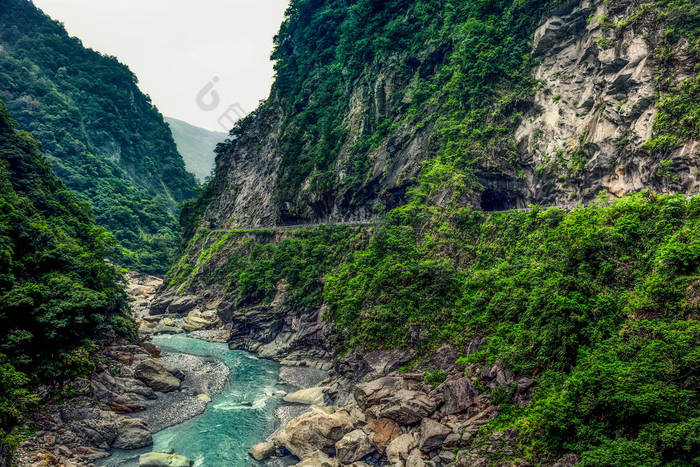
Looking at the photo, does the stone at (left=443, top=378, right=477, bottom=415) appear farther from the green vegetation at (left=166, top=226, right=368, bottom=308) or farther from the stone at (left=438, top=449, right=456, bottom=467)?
the green vegetation at (left=166, top=226, right=368, bottom=308)

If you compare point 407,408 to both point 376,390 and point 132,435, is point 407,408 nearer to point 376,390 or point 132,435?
point 376,390

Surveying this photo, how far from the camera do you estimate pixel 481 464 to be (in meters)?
16.7

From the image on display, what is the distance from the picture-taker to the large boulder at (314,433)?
21.5 meters

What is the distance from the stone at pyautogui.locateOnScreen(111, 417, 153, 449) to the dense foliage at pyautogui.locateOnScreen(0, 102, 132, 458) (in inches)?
180

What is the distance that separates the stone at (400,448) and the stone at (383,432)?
20.8 inches

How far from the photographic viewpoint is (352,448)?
20750 mm

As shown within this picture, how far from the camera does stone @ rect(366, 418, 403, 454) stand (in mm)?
20844

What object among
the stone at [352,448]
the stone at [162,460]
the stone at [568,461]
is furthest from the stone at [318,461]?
the stone at [568,461]

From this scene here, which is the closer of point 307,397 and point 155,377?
point 307,397

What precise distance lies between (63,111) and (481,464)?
418ft

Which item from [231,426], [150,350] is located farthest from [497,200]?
[150,350]

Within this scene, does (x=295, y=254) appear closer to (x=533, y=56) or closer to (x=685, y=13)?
(x=533, y=56)

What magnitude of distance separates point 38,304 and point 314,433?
19.5 meters

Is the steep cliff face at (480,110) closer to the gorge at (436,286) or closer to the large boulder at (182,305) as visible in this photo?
the gorge at (436,286)
